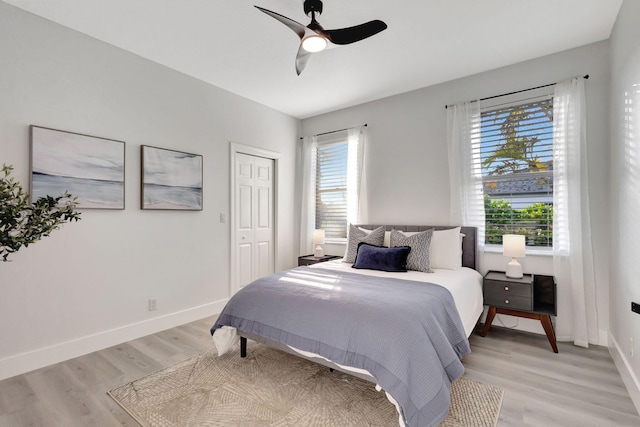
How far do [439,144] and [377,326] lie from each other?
2.67 metres

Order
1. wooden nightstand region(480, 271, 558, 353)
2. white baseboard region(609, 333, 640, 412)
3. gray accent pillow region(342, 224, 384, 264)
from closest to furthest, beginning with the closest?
white baseboard region(609, 333, 640, 412), wooden nightstand region(480, 271, 558, 353), gray accent pillow region(342, 224, 384, 264)

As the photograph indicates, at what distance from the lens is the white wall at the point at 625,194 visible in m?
2.08

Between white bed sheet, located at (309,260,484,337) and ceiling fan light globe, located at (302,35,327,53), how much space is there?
196cm

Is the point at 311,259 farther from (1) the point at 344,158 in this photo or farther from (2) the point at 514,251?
(2) the point at 514,251

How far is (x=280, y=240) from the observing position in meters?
4.85

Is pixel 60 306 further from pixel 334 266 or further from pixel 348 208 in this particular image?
pixel 348 208

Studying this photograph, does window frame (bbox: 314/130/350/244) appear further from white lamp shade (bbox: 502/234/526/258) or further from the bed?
white lamp shade (bbox: 502/234/526/258)

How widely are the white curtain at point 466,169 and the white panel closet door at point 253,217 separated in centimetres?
254

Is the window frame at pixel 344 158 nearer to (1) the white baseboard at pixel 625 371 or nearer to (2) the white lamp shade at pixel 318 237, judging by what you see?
(2) the white lamp shade at pixel 318 237

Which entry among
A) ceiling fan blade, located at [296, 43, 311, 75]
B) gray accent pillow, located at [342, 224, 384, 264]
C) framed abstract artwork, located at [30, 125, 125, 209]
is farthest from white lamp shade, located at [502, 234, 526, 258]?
framed abstract artwork, located at [30, 125, 125, 209]

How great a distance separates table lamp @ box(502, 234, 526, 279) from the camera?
3021 millimetres

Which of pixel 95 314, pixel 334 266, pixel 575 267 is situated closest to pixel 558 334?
pixel 575 267

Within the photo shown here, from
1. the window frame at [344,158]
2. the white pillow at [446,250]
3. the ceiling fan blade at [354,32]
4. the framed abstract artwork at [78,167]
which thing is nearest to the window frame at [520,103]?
the white pillow at [446,250]

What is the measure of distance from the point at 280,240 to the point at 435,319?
314 cm
